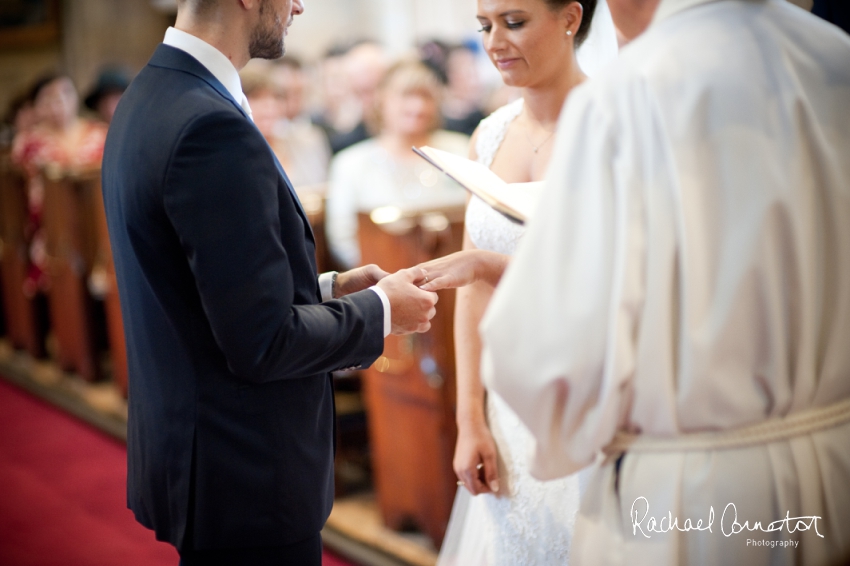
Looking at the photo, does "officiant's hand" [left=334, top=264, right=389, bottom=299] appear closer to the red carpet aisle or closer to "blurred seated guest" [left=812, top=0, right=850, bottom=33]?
"blurred seated guest" [left=812, top=0, right=850, bottom=33]

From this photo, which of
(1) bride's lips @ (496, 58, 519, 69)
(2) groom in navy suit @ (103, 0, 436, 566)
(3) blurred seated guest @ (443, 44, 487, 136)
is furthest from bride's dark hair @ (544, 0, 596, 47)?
(3) blurred seated guest @ (443, 44, 487, 136)

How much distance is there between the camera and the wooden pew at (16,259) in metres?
6.69

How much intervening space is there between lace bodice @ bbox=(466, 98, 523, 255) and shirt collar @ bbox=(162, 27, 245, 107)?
0.71 m

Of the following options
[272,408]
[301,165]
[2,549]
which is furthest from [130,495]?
[301,165]

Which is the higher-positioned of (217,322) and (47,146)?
(217,322)

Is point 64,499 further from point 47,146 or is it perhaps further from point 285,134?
point 47,146

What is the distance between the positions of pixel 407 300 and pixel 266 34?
620 mm

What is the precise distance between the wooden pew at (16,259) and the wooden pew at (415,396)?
418cm

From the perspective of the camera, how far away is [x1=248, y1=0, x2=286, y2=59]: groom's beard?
66.8 inches

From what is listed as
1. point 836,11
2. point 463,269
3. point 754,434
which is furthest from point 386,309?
point 836,11

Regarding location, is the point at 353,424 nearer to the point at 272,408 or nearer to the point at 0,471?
the point at 0,471

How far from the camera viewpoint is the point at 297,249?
1.61m

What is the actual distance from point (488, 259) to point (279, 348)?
1.89 ft

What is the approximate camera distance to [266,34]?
1.71m
